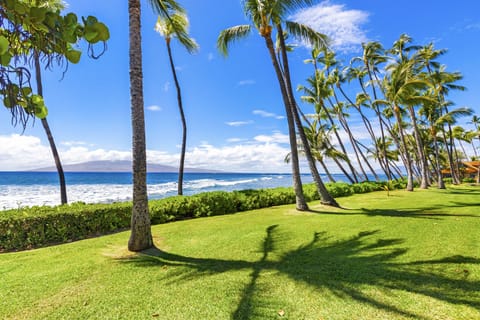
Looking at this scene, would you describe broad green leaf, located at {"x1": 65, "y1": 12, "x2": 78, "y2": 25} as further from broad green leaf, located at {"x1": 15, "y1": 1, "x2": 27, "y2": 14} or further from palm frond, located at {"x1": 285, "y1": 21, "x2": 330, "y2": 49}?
palm frond, located at {"x1": 285, "y1": 21, "x2": 330, "y2": 49}

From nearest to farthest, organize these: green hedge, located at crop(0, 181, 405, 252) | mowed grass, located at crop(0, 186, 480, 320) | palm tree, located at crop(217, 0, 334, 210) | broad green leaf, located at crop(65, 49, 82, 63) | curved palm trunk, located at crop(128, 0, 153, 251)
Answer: broad green leaf, located at crop(65, 49, 82, 63) → mowed grass, located at crop(0, 186, 480, 320) → curved palm trunk, located at crop(128, 0, 153, 251) → green hedge, located at crop(0, 181, 405, 252) → palm tree, located at crop(217, 0, 334, 210)

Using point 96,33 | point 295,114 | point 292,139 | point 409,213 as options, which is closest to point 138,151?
point 96,33

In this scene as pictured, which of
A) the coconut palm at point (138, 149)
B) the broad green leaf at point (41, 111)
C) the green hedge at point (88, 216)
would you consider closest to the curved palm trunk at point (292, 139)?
the green hedge at point (88, 216)

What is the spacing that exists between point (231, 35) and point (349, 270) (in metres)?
10.1

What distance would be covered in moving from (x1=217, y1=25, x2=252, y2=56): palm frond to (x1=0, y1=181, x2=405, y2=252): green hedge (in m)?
6.51

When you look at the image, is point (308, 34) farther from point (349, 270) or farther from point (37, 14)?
point (37, 14)

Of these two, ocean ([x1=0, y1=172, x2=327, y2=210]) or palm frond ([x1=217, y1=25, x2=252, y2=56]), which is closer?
palm frond ([x1=217, y1=25, x2=252, y2=56])

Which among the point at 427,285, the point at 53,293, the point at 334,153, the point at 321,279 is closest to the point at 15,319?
the point at 53,293

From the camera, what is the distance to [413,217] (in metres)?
8.29

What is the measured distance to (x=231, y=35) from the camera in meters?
11.0

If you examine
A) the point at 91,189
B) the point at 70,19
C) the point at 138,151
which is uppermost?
the point at 70,19

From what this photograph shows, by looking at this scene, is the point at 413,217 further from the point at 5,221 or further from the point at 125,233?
the point at 5,221

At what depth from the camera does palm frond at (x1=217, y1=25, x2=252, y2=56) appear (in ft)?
35.6

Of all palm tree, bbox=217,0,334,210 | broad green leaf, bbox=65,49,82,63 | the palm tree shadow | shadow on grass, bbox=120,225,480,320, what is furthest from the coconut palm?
the palm tree shadow
